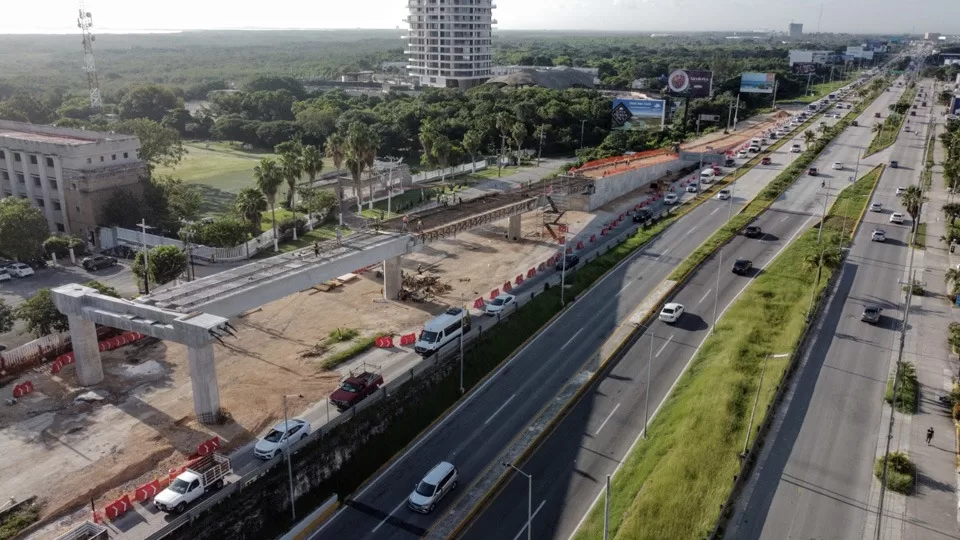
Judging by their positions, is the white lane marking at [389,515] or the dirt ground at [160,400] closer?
the white lane marking at [389,515]

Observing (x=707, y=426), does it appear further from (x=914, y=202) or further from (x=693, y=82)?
(x=693, y=82)

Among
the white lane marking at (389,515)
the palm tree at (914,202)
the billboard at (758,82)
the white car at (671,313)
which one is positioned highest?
the billboard at (758,82)

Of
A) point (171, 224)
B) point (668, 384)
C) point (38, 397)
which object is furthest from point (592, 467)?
point (171, 224)

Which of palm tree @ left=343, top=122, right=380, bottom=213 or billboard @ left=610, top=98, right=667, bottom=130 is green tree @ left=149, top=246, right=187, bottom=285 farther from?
billboard @ left=610, top=98, right=667, bottom=130

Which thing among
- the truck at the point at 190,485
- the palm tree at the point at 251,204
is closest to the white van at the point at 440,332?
the truck at the point at 190,485

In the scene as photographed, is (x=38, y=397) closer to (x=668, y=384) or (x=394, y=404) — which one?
(x=394, y=404)

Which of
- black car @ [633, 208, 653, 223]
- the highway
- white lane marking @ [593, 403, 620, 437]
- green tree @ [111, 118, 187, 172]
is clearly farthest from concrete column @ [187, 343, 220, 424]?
green tree @ [111, 118, 187, 172]

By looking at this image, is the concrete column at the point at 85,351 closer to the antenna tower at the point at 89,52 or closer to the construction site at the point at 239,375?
the construction site at the point at 239,375
